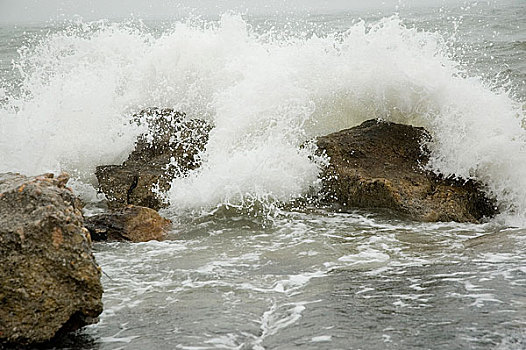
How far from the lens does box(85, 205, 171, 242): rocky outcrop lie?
592 centimetres

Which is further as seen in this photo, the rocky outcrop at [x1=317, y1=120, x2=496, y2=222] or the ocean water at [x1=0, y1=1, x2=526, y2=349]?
the rocky outcrop at [x1=317, y1=120, x2=496, y2=222]

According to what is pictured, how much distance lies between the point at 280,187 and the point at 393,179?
52.4 inches

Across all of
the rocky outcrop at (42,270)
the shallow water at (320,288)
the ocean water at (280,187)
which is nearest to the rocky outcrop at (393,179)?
the ocean water at (280,187)

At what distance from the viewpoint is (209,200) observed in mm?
7066

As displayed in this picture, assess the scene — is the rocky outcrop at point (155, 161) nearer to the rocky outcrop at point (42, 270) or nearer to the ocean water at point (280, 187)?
the ocean water at point (280, 187)

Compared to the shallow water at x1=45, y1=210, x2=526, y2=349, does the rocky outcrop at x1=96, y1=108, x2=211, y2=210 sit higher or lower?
higher

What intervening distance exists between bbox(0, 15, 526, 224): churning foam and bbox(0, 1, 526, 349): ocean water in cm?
2

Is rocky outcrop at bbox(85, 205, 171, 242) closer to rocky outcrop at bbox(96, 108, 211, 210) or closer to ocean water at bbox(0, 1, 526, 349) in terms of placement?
ocean water at bbox(0, 1, 526, 349)

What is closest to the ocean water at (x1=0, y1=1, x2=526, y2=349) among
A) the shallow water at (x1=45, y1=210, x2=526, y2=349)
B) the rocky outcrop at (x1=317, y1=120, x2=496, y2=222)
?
the shallow water at (x1=45, y1=210, x2=526, y2=349)

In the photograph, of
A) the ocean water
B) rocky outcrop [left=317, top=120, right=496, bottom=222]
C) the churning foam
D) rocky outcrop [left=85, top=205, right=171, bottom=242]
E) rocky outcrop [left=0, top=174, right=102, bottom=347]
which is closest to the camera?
rocky outcrop [left=0, top=174, right=102, bottom=347]

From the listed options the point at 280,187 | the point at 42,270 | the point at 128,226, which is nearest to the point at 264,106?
the point at 280,187

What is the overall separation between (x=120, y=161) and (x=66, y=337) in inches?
204

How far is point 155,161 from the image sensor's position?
7.77m

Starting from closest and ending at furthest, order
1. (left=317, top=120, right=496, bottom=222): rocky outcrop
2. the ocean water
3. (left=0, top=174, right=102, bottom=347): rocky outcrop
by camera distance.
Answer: (left=0, top=174, right=102, bottom=347): rocky outcrop → the ocean water → (left=317, top=120, right=496, bottom=222): rocky outcrop
